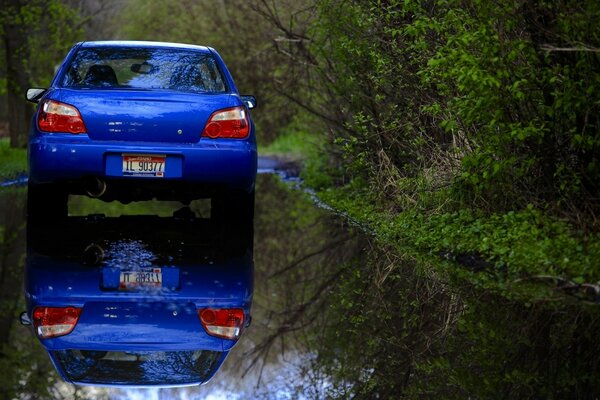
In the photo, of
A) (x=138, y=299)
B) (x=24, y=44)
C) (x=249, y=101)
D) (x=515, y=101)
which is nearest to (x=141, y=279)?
(x=138, y=299)

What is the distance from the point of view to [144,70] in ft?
32.9

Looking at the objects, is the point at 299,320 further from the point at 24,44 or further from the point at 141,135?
the point at 24,44

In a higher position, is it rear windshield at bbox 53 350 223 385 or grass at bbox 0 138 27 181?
rear windshield at bbox 53 350 223 385

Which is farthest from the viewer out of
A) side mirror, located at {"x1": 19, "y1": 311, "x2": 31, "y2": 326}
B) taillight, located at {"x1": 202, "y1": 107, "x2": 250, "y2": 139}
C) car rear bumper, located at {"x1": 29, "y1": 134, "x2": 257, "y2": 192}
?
taillight, located at {"x1": 202, "y1": 107, "x2": 250, "y2": 139}

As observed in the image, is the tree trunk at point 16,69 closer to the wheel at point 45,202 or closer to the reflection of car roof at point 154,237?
the reflection of car roof at point 154,237

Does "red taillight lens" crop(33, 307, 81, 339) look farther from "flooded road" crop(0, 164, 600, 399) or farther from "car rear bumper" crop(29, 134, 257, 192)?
"car rear bumper" crop(29, 134, 257, 192)

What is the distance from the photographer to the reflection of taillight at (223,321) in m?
5.82

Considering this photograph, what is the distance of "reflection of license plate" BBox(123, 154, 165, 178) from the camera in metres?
9.47

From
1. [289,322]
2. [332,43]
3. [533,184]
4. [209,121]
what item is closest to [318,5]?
[332,43]

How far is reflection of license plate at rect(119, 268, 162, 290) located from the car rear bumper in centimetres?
174

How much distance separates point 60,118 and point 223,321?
3.87 metres

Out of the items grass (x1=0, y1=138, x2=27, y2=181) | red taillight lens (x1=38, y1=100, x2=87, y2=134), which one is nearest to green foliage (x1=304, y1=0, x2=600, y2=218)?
red taillight lens (x1=38, y1=100, x2=87, y2=134)

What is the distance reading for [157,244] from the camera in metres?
9.43

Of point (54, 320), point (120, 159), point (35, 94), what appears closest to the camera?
point (54, 320)
